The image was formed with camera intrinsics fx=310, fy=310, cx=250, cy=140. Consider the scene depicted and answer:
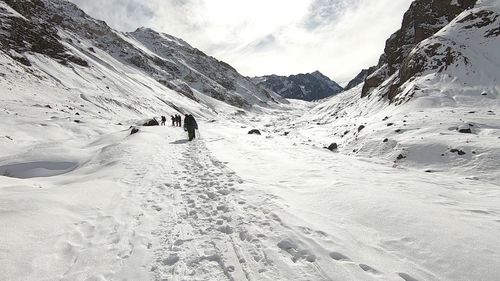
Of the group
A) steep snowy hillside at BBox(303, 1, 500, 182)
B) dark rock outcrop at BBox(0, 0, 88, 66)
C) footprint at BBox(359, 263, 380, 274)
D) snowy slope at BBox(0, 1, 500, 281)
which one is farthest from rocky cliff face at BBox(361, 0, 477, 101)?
dark rock outcrop at BBox(0, 0, 88, 66)

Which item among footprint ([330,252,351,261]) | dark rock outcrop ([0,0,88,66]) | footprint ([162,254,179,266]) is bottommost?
footprint ([162,254,179,266])

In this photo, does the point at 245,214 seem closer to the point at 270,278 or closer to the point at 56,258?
the point at 270,278

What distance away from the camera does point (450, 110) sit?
22688 mm

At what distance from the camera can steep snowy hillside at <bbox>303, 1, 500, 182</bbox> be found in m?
15.2

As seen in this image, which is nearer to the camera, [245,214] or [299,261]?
[299,261]

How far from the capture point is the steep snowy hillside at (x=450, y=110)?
600 inches

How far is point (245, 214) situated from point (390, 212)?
3.08 meters

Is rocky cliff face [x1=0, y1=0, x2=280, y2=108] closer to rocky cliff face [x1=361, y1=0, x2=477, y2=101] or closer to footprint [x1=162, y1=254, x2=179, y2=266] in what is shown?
rocky cliff face [x1=361, y1=0, x2=477, y2=101]

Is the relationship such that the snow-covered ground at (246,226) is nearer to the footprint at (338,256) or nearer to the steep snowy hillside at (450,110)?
the footprint at (338,256)

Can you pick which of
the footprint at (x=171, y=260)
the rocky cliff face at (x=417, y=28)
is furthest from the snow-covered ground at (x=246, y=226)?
the rocky cliff face at (x=417, y=28)

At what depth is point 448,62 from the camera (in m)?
30.2

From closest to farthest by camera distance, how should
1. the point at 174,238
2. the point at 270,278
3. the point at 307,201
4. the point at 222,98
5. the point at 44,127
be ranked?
the point at 270,278
the point at 174,238
the point at 307,201
the point at 44,127
the point at 222,98

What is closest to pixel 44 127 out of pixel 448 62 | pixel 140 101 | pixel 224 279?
pixel 224 279

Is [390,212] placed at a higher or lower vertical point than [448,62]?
lower
